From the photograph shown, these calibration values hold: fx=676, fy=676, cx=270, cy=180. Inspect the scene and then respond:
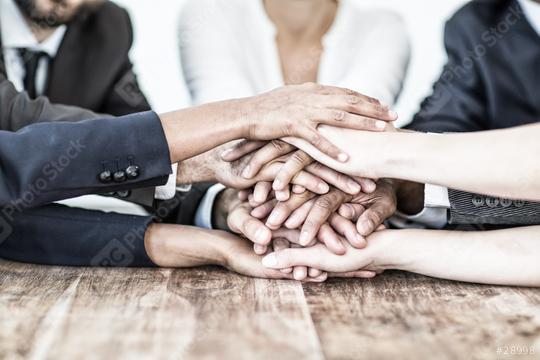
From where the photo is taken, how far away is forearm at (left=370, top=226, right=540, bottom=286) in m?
1.23

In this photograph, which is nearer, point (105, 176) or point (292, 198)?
point (105, 176)

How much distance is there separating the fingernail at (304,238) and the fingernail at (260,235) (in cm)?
7

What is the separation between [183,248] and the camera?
4.52ft

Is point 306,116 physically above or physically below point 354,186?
above

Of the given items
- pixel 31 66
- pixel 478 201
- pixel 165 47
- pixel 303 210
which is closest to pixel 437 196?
pixel 478 201

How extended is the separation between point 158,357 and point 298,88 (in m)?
0.81

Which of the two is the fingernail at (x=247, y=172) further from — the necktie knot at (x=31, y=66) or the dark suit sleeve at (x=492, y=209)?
the necktie knot at (x=31, y=66)

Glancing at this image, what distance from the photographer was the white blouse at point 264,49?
2.15 m

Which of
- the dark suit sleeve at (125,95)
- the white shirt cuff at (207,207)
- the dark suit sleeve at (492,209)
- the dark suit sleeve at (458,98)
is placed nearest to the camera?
the dark suit sleeve at (492,209)

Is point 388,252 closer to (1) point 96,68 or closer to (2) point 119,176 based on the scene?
(2) point 119,176

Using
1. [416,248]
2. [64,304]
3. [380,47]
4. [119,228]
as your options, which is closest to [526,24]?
[380,47]

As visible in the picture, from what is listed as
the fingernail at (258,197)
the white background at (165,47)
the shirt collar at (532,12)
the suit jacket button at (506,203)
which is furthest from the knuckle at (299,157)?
the white background at (165,47)

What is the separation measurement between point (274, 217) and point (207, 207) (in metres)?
0.33

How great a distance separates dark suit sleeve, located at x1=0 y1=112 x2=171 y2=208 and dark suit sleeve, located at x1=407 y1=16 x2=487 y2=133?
875mm
